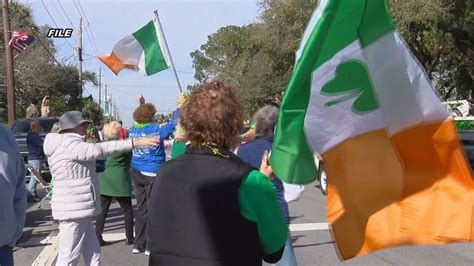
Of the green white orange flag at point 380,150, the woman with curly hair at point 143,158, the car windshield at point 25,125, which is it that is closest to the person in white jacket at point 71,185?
the woman with curly hair at point 143,158

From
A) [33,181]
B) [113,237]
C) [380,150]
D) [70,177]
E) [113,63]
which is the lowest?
[113,237]

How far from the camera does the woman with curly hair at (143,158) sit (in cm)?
687

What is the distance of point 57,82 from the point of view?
4644cm

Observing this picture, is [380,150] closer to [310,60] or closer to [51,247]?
[310,60]

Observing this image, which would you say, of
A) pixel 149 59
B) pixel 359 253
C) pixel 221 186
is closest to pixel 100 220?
pixel 149 59

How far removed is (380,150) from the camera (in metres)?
3.34

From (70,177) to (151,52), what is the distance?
4147mm

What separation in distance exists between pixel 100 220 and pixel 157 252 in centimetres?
528

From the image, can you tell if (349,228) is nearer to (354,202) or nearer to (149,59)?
(354,202)

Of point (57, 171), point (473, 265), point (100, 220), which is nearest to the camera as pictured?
point (57, 171)

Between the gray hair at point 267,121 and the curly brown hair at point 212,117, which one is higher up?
the curly brown hair at point 212,117

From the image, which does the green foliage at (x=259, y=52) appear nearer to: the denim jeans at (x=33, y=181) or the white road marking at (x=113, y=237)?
the white road marking at (x=113, y=237)

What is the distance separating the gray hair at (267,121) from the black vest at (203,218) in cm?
217

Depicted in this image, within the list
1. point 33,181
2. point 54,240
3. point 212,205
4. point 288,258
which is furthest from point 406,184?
point 33,181
